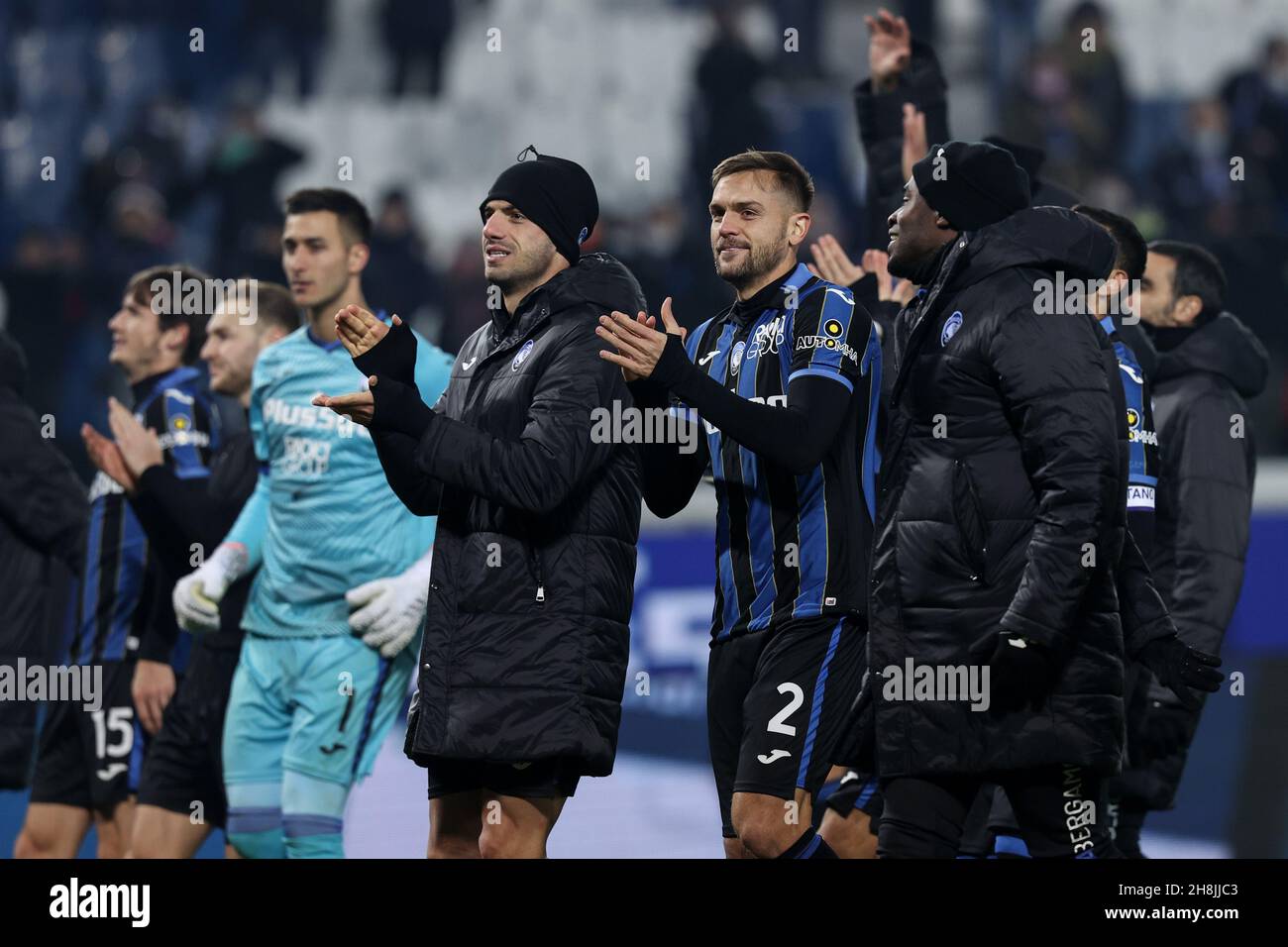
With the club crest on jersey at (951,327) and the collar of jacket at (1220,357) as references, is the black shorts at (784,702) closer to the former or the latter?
the club crest on jersey at (951,327)

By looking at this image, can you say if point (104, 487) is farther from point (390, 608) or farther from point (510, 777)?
point (510, 777)

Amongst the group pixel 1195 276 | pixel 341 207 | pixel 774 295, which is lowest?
pixel 774 295

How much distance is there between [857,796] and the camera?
6.12 m

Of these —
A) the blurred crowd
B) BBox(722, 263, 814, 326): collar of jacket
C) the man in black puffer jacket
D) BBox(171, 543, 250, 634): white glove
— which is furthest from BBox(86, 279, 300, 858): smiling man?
the blurred crowd

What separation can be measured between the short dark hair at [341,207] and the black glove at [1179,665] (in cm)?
310

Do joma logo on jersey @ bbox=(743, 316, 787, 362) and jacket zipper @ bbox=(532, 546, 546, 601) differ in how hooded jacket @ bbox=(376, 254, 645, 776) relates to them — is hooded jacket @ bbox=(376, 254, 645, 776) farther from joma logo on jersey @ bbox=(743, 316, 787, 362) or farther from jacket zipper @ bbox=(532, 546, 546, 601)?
joma logo on jersey @ bbox=(743, 316, 787, 362)

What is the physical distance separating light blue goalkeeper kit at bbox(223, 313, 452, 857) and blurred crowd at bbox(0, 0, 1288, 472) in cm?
Result: 572

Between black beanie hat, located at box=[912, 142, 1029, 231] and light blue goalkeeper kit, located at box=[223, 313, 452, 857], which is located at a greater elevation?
black beanie hat, located at box=[912, 142, 1029, 231]

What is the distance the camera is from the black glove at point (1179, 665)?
5.05 m

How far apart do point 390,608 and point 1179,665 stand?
2.55 meters

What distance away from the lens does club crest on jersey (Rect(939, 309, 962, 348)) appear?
193 inches

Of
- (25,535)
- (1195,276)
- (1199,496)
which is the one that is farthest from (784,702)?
(25,535)

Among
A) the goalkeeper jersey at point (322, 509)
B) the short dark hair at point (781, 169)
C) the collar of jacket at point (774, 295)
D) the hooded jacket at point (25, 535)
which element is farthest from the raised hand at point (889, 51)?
the hooded jacket at point (25, 535)

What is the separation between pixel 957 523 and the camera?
481cm
